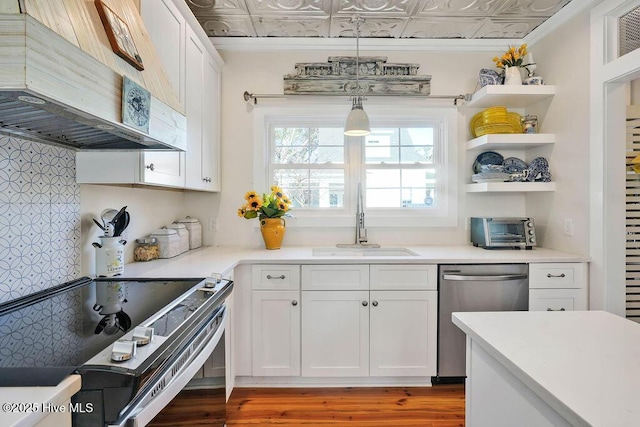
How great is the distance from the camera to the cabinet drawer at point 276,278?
2.10 metres

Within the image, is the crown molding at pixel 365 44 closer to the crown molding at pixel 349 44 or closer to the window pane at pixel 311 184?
the crown molding at pixel 349 44

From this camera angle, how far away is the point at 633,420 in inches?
21.0

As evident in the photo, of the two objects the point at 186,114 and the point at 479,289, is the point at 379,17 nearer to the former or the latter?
the point at 186,114

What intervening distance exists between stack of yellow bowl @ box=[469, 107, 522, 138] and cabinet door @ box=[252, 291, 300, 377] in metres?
2.00

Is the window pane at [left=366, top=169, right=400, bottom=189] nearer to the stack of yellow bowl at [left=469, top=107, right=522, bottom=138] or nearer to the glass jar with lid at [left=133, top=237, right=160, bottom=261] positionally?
the stack of yellow bowl at [left=469, top=107, right=522, bottom=138]

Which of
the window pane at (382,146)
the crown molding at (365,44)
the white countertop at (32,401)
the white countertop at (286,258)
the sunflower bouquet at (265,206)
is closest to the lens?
the white countertop at (32,401)

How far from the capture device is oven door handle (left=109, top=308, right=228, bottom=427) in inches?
28.1

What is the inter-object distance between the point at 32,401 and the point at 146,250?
152 centimetres

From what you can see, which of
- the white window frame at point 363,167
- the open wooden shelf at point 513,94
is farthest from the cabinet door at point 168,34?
the open wooden shelf at point 513,94

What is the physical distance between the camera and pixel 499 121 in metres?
2.50

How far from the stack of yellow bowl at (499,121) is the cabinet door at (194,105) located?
7.10 ft

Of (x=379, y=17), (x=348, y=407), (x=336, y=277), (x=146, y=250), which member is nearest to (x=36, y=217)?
(x=146, y=250)

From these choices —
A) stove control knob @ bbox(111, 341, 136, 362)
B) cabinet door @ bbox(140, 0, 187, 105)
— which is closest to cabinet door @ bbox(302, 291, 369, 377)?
stove control knob @ bbox(111, 341, 136, 362)

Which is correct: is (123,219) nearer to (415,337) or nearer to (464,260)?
(415,337)
